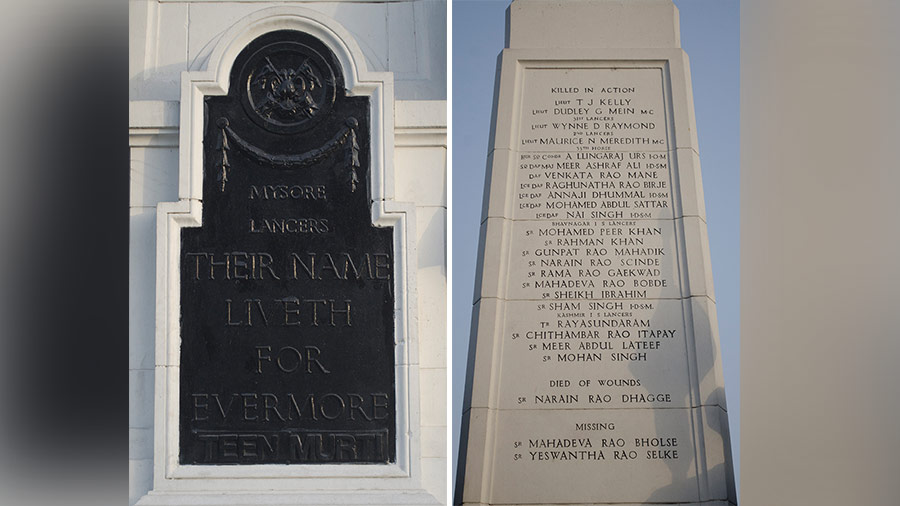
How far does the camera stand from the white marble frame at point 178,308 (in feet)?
19.2

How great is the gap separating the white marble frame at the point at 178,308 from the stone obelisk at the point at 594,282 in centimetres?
61

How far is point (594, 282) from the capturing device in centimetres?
660

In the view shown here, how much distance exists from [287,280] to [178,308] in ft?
2.25

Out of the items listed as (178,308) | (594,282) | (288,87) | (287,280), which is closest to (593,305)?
(594,282)

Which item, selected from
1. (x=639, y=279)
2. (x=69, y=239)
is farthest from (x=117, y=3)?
(x=639, y=279)

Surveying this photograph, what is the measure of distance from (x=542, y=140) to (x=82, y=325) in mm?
3325

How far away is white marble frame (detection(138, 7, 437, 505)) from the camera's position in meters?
5.85

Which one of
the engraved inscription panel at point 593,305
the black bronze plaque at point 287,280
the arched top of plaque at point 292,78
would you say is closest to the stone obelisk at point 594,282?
the engraved inscription panel at point 593,305

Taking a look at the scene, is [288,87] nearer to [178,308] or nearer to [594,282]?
[178,308]

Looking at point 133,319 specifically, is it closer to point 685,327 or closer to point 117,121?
point 117,121

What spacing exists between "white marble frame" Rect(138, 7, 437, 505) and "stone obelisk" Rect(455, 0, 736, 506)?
2.01 ft

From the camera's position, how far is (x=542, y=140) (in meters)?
6.82

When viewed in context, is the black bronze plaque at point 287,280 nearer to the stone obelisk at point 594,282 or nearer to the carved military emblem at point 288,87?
the carved military emblem at point 288,87

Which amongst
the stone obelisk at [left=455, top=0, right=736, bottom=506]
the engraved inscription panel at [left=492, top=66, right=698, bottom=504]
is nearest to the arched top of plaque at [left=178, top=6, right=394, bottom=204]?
the stone obelisk at [left=455, top=0, right=736, bottom=506]
